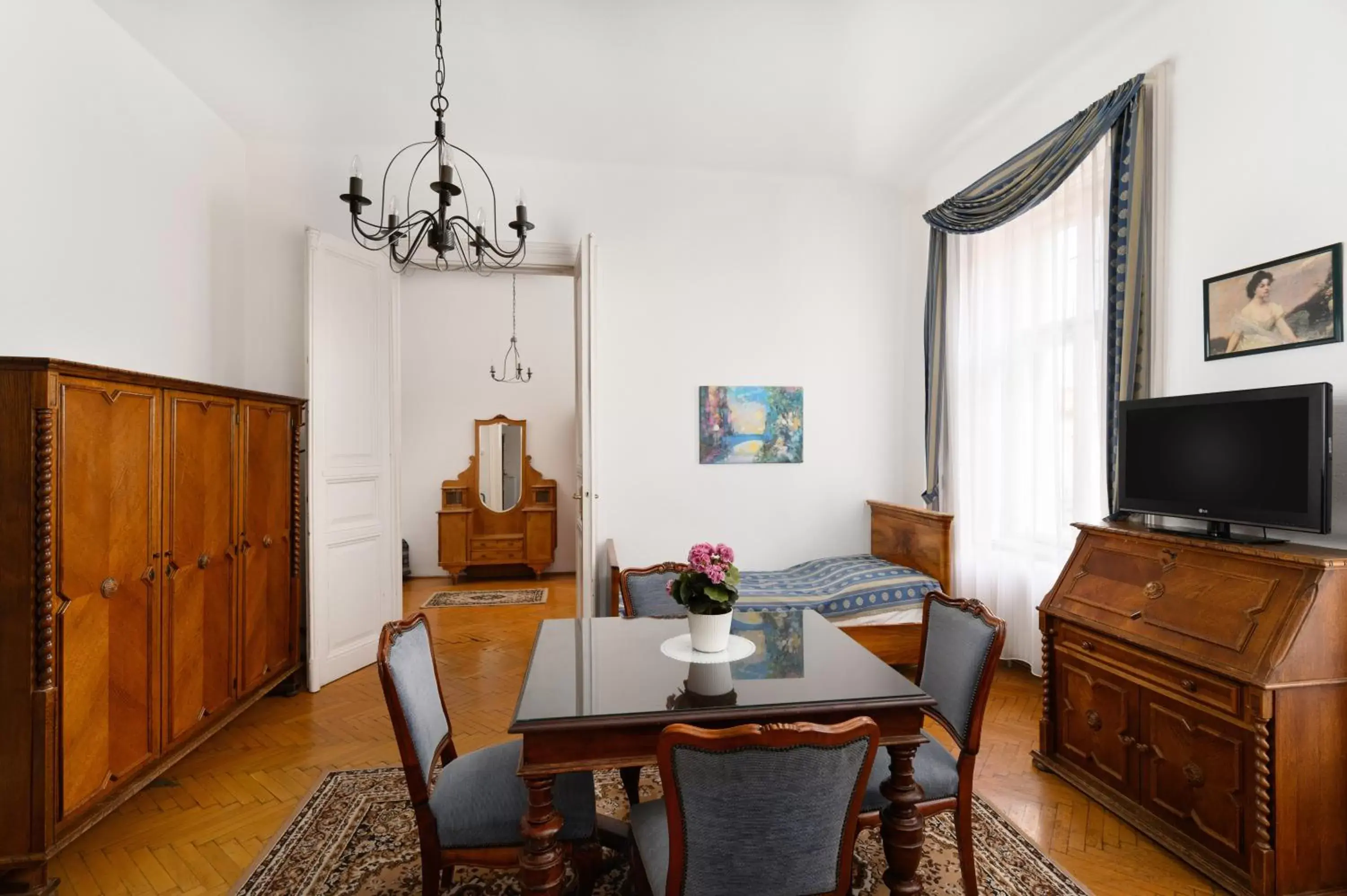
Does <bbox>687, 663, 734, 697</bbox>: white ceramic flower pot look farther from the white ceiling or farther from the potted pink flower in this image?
the white ceiling

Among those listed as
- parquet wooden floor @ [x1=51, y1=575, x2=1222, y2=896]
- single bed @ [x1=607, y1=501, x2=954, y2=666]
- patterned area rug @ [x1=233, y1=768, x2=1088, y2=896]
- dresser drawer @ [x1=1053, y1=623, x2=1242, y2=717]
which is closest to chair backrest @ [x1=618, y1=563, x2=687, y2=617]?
single bed @ [x1=607, y1=501, x2=954, y2=666]

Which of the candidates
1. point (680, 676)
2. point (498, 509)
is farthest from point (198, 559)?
point (498, 509)

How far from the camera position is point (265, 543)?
11.4ft

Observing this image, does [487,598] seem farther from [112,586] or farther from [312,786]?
[112,586]

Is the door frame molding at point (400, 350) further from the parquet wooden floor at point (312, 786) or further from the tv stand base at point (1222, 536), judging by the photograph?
the tv stand base at point (1222, 536)

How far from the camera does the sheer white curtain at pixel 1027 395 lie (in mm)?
3270

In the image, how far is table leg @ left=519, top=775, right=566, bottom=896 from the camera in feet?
4.95

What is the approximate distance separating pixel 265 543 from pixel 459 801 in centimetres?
241

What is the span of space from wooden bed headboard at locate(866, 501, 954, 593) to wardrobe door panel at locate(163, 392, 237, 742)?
3833 mm

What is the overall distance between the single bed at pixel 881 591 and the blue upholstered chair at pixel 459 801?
1652 mm

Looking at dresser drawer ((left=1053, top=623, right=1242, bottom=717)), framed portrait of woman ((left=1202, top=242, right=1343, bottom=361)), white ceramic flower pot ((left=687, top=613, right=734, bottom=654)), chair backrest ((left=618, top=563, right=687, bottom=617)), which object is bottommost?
dresser drawer ((left=1053, top=623, right=1242, bottom=717))

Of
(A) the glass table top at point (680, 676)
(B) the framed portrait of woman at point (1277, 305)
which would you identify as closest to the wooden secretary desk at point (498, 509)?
(A) the glass table top at point (680, 676)

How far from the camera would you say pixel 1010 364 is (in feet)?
12.6

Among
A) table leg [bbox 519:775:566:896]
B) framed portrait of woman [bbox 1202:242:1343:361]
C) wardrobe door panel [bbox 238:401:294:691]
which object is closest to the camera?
table leg [bbox 519:775:566:896]
